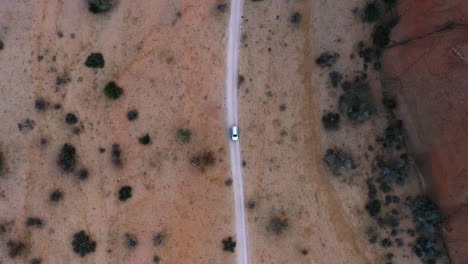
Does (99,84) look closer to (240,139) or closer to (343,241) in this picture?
(240,139)

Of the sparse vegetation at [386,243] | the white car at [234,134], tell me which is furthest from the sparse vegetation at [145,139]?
the sparse vegetation at [386,243]

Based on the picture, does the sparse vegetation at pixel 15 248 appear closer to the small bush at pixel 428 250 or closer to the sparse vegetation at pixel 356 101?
the sparse vegetation at pixel 356 101

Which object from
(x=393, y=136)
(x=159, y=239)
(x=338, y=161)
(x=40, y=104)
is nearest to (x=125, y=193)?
(x=159, y=239)

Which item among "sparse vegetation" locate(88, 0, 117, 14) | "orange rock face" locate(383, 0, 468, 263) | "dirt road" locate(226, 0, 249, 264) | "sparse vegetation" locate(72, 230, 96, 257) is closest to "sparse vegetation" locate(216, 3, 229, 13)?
"dirt road" locate(226, 0, 249, 264)

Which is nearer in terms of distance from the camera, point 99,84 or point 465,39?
point 465,39

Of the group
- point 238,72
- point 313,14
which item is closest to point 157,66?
point 238,72

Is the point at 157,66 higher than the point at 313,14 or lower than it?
lower
